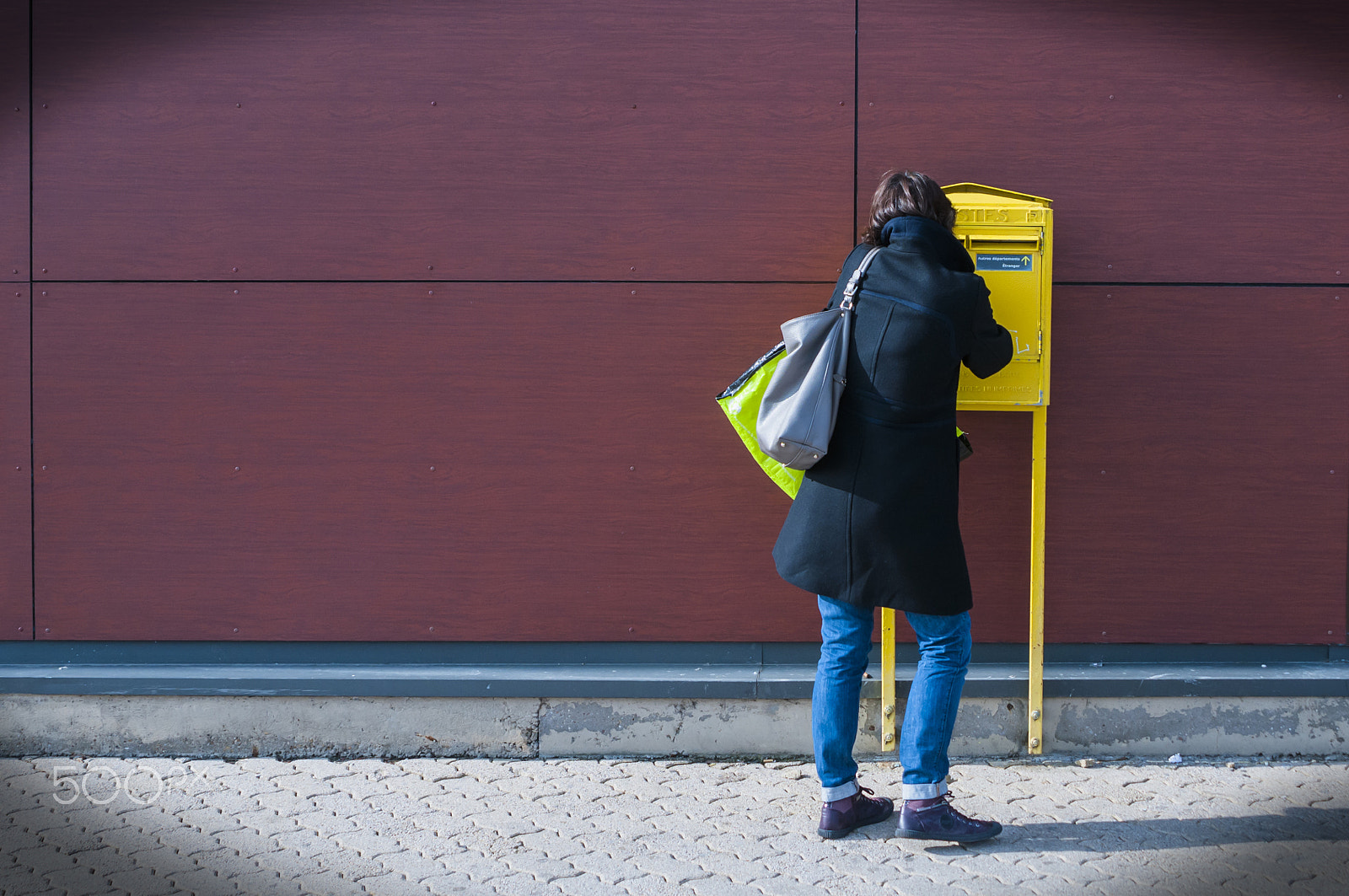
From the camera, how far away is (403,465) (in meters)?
3.98

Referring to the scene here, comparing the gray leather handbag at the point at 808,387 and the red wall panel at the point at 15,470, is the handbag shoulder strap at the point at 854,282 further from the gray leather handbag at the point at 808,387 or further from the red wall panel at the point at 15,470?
the red wall panel at the point at 15,470

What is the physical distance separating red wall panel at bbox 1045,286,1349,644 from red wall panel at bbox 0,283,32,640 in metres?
3.92

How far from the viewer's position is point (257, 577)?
4016 mm

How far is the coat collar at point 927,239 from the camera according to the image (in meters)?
3.01

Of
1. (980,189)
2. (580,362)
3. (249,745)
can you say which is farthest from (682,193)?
(249,745)

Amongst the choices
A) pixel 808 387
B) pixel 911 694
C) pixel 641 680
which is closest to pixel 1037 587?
pixel 911 694

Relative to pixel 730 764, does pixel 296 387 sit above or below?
above

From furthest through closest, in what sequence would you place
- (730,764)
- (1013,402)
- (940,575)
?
(730,764) < (1013,402) < (940,575)

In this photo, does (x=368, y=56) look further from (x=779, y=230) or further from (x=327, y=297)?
(x=779, y=230)

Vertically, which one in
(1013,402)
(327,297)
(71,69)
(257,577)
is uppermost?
(71,69)

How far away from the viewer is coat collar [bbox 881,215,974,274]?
3.01m

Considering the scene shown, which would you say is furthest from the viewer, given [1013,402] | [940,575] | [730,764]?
[730,764]

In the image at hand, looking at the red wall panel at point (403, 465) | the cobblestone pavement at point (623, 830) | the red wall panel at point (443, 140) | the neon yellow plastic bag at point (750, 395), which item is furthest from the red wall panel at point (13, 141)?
the neon yellow plastic bag at point (750, 395)

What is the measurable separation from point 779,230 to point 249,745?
278 centimetres
